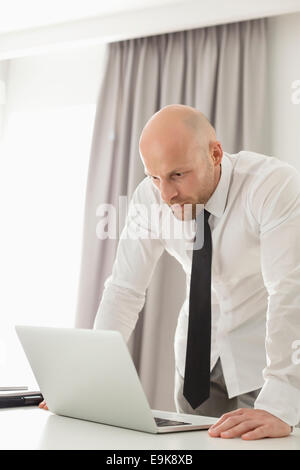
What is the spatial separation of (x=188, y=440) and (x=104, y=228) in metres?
2.33

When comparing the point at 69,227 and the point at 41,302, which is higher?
the point at 69,227

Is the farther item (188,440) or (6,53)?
(6,53)

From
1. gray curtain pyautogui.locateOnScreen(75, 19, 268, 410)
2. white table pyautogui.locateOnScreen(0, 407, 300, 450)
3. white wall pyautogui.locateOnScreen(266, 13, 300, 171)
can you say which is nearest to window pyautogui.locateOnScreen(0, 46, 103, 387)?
gray curtain pyautogui.locateOnScreen(75, 19, 268, 410)

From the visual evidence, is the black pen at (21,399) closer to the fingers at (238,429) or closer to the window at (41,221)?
the fingers at (238,429)

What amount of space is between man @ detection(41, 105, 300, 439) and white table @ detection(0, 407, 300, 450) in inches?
9.2

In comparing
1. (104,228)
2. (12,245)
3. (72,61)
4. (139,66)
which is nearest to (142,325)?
(104,228)

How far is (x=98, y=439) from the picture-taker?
918 millimetres

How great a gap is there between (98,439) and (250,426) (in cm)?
27

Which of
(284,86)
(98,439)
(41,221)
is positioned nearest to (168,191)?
(98,439)

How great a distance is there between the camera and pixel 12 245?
12.0 feet

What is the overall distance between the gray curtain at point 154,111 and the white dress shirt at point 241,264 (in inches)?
47.4

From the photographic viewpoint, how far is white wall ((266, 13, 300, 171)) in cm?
292

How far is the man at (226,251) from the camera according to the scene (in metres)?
1.28

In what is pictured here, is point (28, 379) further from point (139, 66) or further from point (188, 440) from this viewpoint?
point (188, 440)
